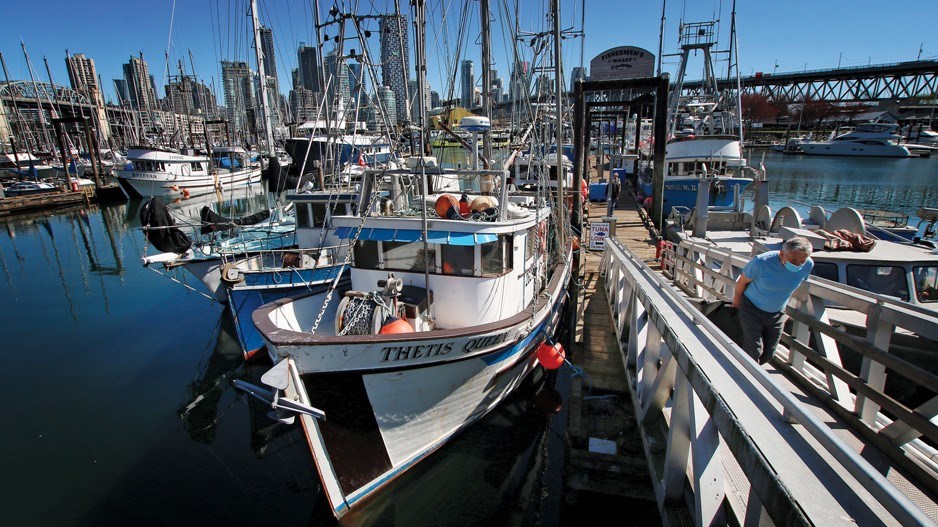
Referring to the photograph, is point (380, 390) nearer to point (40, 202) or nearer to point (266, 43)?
point (266, 43)

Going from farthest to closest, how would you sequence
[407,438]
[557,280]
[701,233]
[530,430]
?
[701,233], [557,280], [530,430], [407,438]

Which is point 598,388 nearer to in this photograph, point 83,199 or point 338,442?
point 338,442

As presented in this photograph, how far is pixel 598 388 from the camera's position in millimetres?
7086

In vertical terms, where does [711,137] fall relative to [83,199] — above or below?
above

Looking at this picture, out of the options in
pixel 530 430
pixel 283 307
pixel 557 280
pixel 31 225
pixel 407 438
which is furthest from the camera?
pixel 31 225

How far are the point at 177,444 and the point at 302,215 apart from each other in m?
6.87

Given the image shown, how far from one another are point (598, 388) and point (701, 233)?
5.69m

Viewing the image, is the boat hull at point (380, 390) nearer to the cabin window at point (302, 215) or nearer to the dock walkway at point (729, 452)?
the dock walkway at point (729, 452)

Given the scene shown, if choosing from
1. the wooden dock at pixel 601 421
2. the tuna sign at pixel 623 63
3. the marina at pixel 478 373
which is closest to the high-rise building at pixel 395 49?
the marina at pixel 478 373

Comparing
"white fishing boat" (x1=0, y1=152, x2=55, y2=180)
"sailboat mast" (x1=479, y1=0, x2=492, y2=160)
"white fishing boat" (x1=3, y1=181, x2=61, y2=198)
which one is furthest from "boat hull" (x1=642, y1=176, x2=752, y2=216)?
"white fishing boat" (x1=0, y1=152, x2=55, y2=180)

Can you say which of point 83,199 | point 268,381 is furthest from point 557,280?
point 83,199

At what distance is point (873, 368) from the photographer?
3.46 metres

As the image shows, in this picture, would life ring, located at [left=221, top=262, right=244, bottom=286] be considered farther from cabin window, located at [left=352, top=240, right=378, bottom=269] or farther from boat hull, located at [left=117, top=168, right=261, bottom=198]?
boat hull, located at [left=117, top=168, right=261, bottom=198]

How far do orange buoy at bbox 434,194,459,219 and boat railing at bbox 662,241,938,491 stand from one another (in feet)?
14.8
